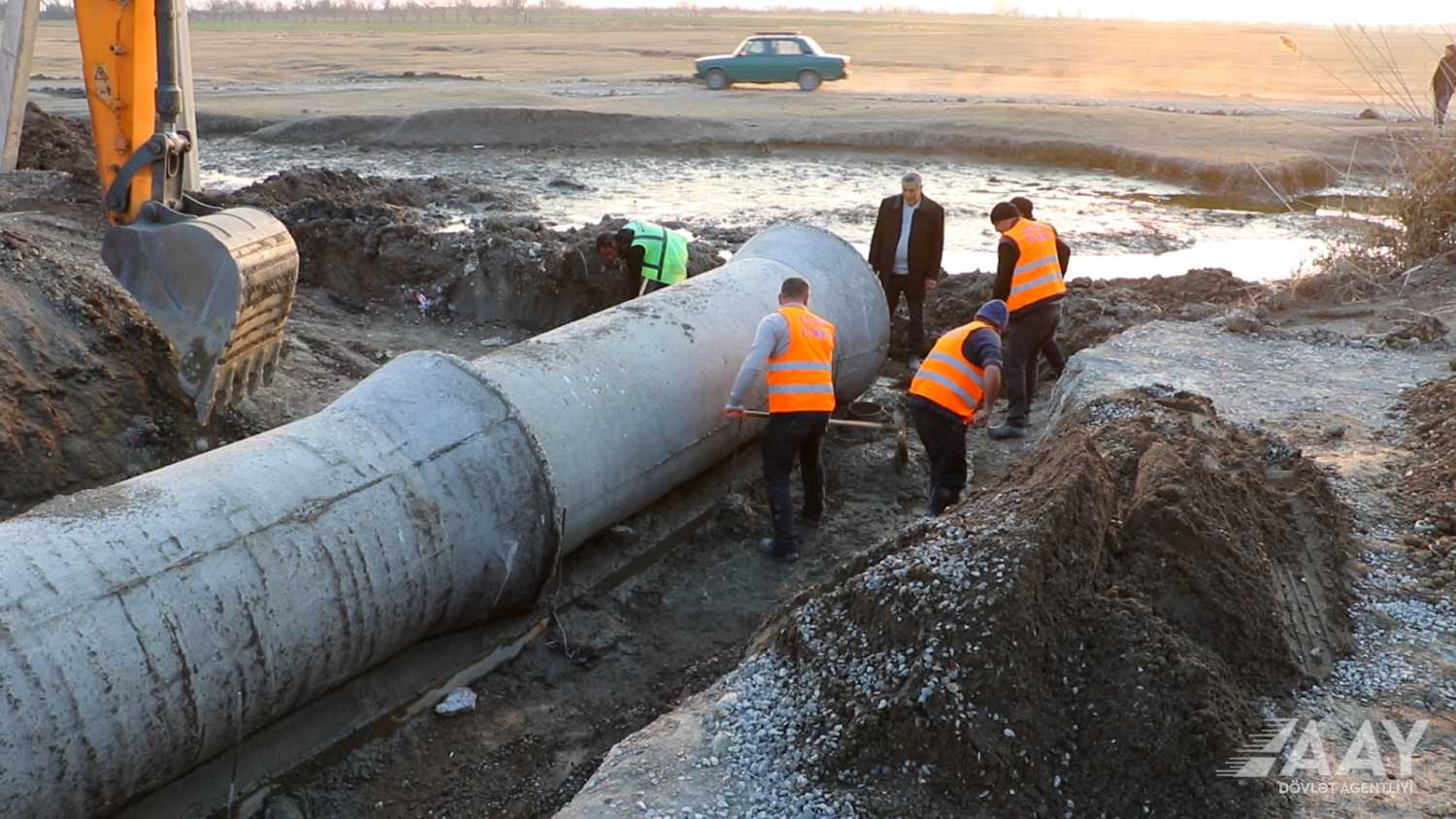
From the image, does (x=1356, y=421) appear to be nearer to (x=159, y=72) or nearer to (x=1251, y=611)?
(x=1251, y=611)

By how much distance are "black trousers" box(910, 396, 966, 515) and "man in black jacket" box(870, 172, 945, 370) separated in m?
2.60

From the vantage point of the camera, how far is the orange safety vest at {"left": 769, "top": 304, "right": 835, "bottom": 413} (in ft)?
21.2

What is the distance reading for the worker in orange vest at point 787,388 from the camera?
643 centimetres

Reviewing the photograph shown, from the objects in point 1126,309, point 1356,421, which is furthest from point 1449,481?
point 1126,309

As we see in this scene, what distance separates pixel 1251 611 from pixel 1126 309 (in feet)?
19.4

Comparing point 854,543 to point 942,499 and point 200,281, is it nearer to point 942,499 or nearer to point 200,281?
point 942,499

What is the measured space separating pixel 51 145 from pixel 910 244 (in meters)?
10.0

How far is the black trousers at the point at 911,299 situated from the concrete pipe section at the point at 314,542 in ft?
10.3

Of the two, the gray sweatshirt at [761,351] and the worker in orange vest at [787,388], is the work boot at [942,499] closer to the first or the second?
the worker in orange vest at [787,388]

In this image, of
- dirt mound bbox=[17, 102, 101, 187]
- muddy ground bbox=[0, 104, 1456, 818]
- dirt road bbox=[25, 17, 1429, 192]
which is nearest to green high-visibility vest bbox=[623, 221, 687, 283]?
muddy ground bbox=[0, 104, 1456, 818]

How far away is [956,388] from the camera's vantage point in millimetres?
6617

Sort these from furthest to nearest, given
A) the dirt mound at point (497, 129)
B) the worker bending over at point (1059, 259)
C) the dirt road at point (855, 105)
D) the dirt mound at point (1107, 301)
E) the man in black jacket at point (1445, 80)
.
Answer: the dirt mound at point (497, 129), the dirt road at point (855, 105), the man in black jacket at point (1445, 80), the dirt mound at point (1107, 301), the worker bending over at point (1059, 259)

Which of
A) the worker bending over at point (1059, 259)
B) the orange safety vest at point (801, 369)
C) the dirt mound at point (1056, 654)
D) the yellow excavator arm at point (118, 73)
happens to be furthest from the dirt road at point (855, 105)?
the yellow excavator arm at point (118, 73)

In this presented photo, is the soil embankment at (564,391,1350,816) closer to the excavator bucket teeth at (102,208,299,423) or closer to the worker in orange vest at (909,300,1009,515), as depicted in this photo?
the worker in orange vest at (909,300,1009,515)
